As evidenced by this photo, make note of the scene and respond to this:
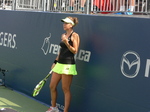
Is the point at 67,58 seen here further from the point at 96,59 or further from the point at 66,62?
the point at 96,59

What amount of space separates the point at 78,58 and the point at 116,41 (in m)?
1.01

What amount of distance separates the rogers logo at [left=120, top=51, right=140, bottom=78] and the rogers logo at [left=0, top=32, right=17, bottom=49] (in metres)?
3.82

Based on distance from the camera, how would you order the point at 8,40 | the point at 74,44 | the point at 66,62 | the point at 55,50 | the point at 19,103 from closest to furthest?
the point at 74,44
the point at 66,62
the point at 55,50
the point at 19,103
the point at 8,40

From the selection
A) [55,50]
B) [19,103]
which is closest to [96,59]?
[55,50]

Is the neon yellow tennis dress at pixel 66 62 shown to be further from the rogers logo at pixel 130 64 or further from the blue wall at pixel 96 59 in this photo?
the rogers logo at pixel 130 64

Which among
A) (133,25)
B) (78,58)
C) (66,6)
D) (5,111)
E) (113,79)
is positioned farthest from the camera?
(66,6)

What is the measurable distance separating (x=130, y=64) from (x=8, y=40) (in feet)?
14.3

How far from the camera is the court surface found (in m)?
6.37

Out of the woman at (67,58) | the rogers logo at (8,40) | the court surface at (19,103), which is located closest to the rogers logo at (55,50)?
the woman at (67,58)

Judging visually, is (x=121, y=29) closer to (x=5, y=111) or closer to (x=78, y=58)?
(x=78, y=58)

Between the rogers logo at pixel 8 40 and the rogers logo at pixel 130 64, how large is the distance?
382 centimetres

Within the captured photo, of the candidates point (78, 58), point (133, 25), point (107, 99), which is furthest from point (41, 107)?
point (133, 25)

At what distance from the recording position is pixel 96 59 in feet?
17.6

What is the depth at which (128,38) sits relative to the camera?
480 cm
